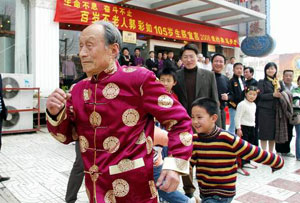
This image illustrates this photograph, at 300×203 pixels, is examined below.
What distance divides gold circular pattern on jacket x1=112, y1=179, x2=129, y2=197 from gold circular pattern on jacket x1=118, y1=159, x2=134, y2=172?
0.20ft

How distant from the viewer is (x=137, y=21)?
33.7ft

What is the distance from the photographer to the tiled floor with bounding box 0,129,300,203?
340 centimetres

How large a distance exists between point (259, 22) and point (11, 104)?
37.6ft

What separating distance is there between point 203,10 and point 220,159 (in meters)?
10.0

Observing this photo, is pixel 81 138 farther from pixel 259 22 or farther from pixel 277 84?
pixel 259 22

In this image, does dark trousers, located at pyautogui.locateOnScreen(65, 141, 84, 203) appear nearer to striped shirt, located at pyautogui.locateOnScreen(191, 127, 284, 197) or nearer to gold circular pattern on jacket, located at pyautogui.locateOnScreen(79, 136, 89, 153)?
striped shirt, located at pyautogui.locateOnScreen(191, 127, 284, 197)

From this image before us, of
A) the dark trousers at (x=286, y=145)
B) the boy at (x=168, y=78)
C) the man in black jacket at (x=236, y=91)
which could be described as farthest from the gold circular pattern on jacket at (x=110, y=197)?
the dark trousers at (x=286, y=145)

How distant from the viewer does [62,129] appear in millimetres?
1532

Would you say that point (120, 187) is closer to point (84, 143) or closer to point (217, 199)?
point (84, 143)

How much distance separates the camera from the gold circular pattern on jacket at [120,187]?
141 centimetres

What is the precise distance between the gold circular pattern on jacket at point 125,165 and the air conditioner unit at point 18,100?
633 cm

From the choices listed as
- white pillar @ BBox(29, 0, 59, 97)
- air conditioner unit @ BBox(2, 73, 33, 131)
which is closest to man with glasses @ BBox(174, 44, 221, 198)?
air conditioner unit @ BBox(2, 73, 33, 131)

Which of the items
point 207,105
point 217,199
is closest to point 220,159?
point 217,199

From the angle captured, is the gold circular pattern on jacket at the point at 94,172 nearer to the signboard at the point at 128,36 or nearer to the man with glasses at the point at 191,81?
the man with glasses at the point at 191,81
